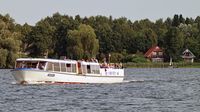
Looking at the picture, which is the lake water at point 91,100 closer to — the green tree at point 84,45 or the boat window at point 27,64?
the boat window at point 27,64

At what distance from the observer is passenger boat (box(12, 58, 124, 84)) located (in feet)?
269

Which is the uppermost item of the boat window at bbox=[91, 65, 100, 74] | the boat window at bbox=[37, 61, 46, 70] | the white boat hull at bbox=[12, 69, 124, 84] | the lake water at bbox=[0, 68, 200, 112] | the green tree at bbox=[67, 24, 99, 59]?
the green tree at bbox=[67, 24, 99, 59]

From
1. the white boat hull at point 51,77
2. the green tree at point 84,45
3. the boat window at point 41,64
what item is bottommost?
the white boat hull at point 51,77

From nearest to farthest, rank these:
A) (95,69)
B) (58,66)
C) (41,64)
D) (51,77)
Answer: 1. (51,77)
2. (41,64)
3. (58,66)
4. (95,69)

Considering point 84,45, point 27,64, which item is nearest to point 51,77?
point 27,64

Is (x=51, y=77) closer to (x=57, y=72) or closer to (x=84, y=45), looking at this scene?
(x=57, y=72)

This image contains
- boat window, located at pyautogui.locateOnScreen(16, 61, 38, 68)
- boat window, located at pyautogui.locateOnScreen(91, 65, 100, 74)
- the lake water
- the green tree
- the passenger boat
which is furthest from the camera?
the green tree

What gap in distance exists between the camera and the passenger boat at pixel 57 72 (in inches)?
3228

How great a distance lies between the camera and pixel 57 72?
83062 mm

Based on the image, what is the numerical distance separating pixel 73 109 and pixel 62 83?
32077mm

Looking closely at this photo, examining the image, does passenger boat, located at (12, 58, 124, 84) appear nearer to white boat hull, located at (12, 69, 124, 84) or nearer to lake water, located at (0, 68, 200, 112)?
white boat hull, located at (12, 69, 124, 84)

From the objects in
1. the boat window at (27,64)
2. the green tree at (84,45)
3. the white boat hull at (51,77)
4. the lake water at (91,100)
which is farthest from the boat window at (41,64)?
the green tree at (84,45)

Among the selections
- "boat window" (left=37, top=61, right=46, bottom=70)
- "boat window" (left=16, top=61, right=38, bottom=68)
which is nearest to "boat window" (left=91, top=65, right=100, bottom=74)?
"boat window" (left=37, top=61, right=46, bottom=70)

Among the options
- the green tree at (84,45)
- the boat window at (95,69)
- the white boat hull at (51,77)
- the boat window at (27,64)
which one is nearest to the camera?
the white boat hull at (51,77)
